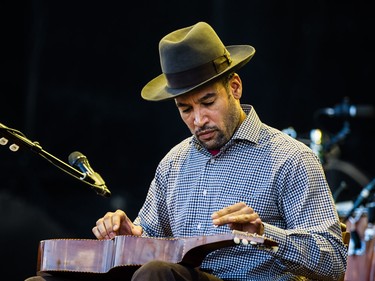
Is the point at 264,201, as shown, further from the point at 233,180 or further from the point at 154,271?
the point at 154,271

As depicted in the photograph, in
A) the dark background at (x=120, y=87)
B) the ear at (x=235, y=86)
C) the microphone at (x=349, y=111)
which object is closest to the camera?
the ear at (x=235, y=86)

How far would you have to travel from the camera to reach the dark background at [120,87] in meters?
6.04

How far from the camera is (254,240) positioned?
3.03m

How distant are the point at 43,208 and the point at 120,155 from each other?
73 centimetres

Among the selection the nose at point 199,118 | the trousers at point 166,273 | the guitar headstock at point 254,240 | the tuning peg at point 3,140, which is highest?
the nose at point 199,118

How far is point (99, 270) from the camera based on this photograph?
345 cm

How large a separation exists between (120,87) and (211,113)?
2854 millimetres

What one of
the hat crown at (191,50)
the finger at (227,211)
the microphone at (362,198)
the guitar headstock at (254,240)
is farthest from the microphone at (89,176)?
the microphone at (362,198)

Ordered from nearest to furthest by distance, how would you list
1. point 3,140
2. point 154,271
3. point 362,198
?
point 154,271 → point 3,140 → point 362,198

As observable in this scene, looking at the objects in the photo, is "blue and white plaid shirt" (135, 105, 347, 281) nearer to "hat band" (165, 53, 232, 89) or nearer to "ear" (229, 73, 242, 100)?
"ear" (229, 73, 242, 100)

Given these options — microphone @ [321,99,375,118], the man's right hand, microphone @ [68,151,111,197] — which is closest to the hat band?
microphone @ [68,151,111,197]

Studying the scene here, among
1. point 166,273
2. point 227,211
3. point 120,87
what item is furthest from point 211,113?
point 120,87

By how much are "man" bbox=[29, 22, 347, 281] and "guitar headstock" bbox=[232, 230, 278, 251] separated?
27cm

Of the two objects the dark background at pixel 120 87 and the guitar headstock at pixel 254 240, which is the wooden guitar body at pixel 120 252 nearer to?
the guitar headstock at pixel 254 240
